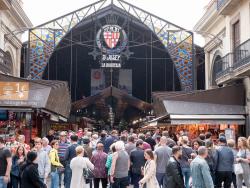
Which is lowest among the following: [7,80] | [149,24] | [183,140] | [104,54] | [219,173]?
[219,173]

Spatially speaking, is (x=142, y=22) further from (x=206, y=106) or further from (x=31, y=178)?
(x=31, y=178)

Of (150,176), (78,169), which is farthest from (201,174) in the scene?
(78,169)

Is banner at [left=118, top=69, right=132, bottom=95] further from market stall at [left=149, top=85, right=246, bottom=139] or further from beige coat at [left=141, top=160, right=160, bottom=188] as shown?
beige coat at [left=141, top=160, right=160, bottom=188]

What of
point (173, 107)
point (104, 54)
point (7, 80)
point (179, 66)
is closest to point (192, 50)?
point (179, 66)

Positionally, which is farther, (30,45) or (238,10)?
(30,45)

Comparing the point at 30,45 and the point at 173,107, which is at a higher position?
the point at 30,45

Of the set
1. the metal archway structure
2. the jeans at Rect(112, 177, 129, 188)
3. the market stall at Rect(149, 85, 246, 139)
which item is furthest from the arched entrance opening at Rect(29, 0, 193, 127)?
the jeans at Rect(112, 177, 129, 188)

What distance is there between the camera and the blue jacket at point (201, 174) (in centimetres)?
819

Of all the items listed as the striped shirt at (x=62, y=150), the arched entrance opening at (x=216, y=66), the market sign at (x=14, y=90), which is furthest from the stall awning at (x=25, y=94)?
the arched entrance opening at (x=216, y=66)

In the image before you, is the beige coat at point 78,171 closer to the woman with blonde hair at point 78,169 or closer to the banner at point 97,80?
the woman with blonde hair at point 78,169

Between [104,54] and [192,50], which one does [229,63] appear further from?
[104,54]

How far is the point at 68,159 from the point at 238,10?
14.1 metres

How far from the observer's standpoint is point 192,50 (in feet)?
103

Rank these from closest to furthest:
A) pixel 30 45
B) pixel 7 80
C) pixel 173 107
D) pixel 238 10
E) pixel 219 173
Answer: pixel 219 173, pixel 7 80, pixel 173 107, pixel 238 10, pixel 30 45
